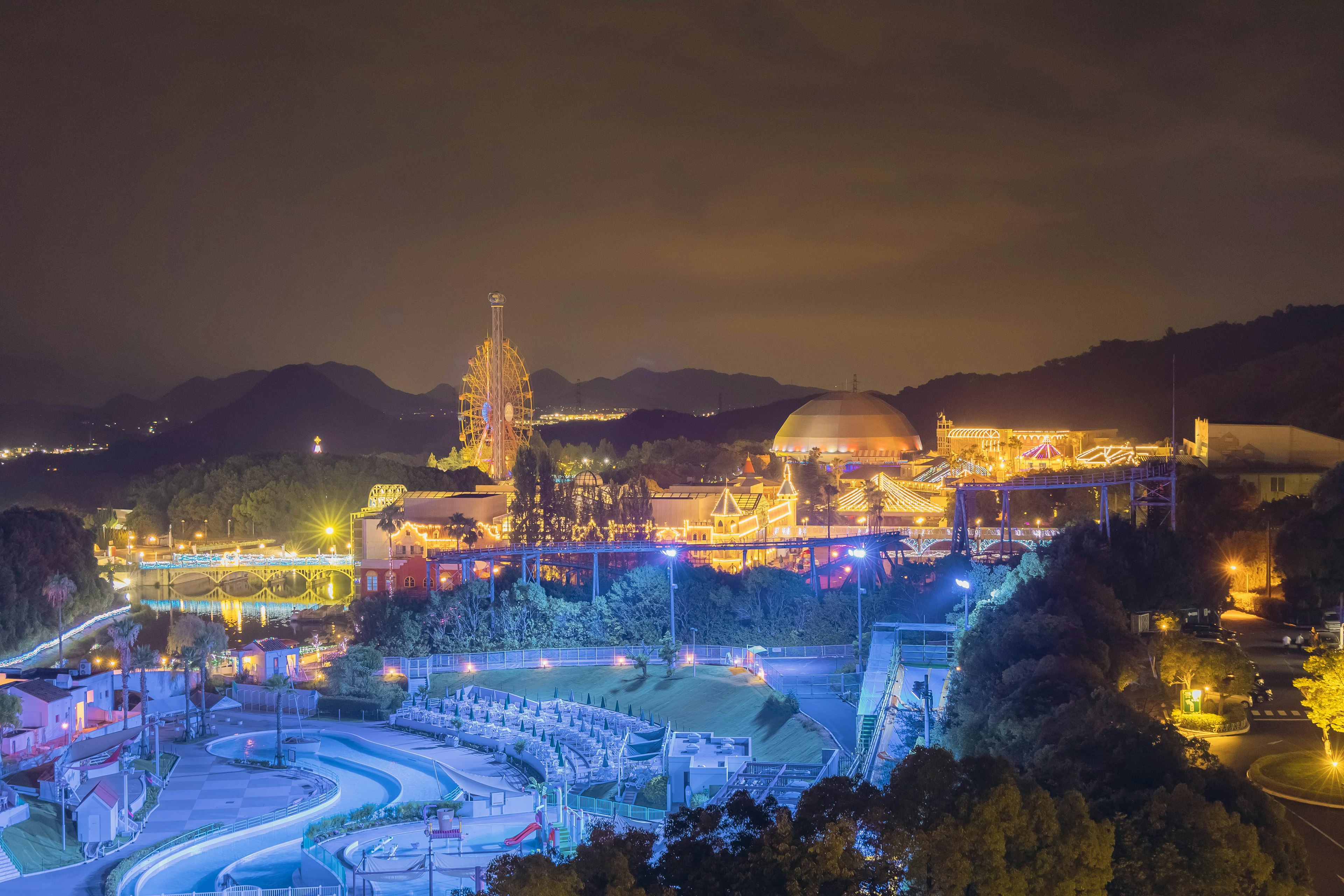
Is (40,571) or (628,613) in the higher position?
(40,571)

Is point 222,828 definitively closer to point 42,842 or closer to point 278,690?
point 42,842

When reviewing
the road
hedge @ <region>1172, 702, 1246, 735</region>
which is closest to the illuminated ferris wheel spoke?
the road

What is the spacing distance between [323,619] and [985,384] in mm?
65261

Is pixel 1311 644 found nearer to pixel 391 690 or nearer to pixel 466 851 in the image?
pixel 466 851

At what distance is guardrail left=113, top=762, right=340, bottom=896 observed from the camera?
23781 mm

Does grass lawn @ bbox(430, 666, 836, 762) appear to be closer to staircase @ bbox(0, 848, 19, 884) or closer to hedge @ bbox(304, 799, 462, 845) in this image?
hedge @ bbox(304, 799, 462, 845)

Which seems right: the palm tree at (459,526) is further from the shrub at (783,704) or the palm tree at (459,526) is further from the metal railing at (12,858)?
the metal railing at (12,858)

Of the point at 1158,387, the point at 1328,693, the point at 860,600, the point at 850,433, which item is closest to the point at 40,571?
the point at 860,600

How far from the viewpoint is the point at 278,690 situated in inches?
1446

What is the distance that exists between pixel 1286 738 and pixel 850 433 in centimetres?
4424

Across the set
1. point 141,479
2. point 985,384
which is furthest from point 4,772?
→ point 985,384

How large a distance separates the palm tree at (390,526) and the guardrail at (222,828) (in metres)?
21.8

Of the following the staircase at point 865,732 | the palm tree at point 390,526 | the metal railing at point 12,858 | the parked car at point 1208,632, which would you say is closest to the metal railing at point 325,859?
the metal railing at point 12,858

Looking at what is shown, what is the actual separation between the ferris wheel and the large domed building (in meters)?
13.9
